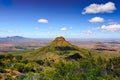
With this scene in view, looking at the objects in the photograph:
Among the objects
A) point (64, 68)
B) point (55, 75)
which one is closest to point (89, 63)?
point (64, 68)

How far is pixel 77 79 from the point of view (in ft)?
346

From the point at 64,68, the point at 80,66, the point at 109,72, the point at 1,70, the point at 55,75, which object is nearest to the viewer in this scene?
the point at 55,75

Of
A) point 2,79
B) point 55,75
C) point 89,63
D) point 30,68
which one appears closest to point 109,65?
point 89,63

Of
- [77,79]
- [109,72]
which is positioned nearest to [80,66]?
[109,72]

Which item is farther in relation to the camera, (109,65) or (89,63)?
(109,65)

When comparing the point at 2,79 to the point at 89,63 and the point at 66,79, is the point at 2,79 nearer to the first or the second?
the point at 66,79

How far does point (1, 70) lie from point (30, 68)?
23991 mm

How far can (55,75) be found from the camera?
116 m

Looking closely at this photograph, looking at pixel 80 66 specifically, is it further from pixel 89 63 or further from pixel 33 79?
pixel 33 79

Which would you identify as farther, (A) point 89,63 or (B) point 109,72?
(B) point 109,72

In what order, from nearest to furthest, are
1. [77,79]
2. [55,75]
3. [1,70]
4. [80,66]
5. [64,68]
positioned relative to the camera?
[77,79] < [55,75] < [64,68] < [1,70] < [80,66]

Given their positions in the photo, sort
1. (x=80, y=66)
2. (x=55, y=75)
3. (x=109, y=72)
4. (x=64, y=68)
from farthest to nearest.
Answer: (x=109, y=72) < (x=80, y=66) < (x=64, y=68) < (x=55, y=75)

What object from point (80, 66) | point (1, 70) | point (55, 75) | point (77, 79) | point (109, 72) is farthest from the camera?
point (109, 72)

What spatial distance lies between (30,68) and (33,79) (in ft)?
145
